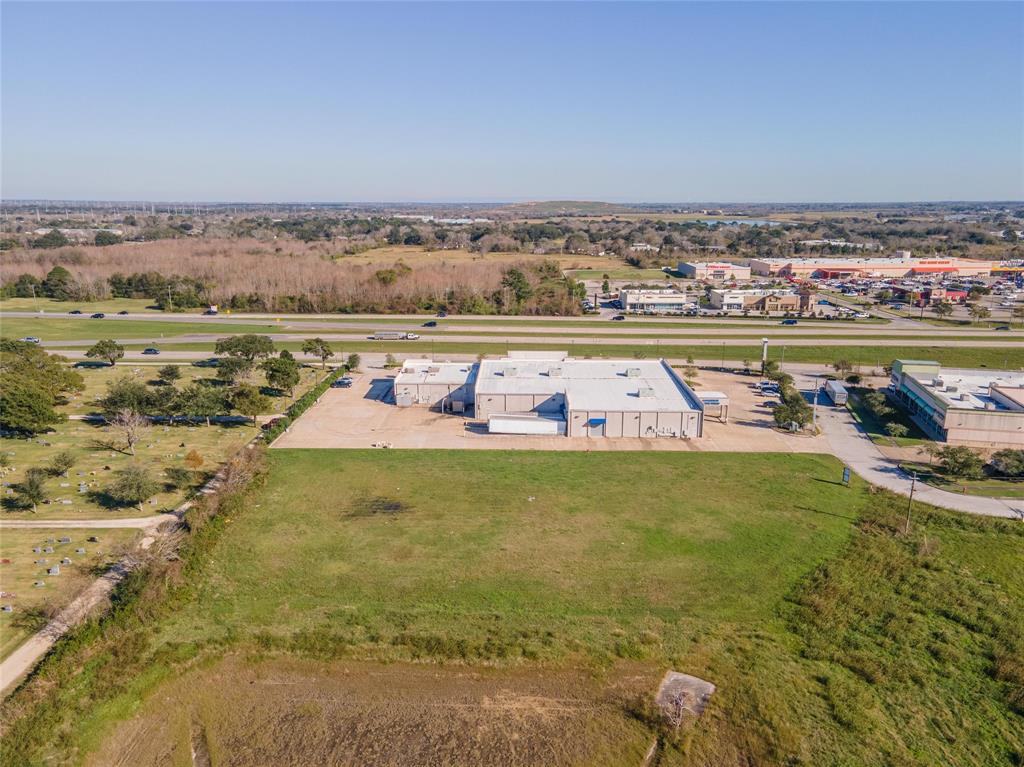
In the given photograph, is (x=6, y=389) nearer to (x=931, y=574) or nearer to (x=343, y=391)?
(x=343, y=391)

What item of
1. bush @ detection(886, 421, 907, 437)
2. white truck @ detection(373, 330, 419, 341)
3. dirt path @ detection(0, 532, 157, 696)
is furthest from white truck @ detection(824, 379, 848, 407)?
dirt path @ detection(0, 532, 157, 696)

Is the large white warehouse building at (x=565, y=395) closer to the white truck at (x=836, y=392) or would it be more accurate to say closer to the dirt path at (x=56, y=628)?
the white truck at (x=836, y=392)

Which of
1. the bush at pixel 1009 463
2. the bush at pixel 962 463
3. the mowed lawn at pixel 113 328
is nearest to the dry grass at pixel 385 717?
the bush at pixel 962 463

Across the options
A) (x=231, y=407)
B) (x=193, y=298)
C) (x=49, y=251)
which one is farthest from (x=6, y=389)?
(x=49, y=251)

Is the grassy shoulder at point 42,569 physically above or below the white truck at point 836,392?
below

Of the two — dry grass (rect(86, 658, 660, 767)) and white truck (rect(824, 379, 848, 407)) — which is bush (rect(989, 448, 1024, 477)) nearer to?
white truck (rect(824, 379, 848, 407))

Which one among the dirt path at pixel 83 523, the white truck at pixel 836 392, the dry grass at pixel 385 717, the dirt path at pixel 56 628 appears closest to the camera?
the dry grass at pixel 385 717
